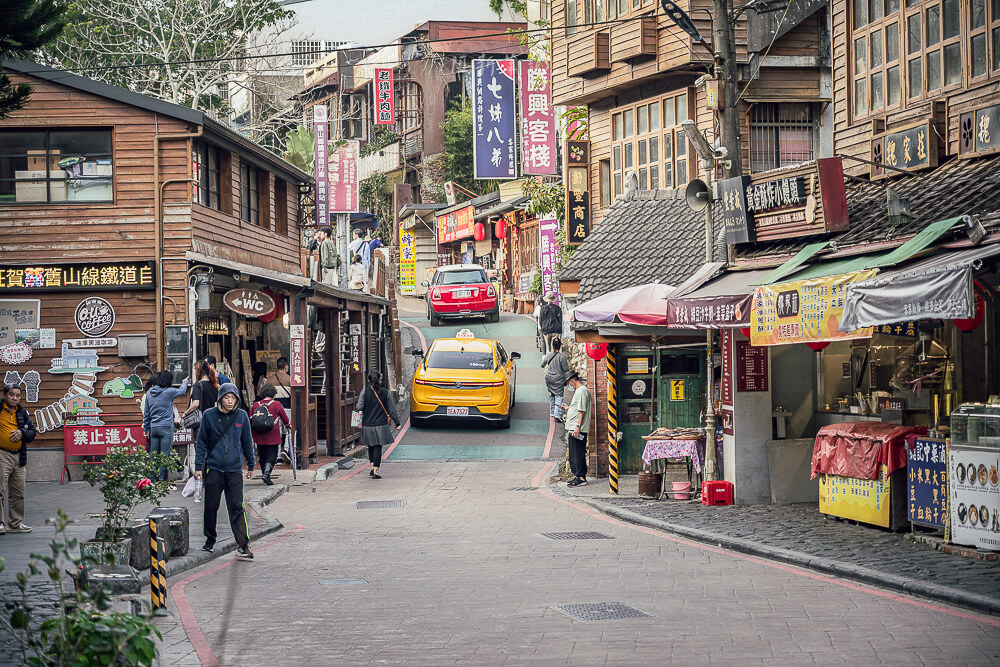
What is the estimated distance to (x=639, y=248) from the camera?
22.6 metres

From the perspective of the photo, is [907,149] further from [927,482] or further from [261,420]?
[261,420]

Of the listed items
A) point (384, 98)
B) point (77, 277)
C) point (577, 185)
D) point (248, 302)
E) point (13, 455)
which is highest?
point (384, 98)

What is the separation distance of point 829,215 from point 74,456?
1316 centimetres

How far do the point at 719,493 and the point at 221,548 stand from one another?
7.30 m

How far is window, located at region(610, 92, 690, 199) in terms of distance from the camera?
1035 inches

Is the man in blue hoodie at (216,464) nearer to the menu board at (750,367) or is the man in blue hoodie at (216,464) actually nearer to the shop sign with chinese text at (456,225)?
the menu board at (750,367)

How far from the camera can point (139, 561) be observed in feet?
37.0

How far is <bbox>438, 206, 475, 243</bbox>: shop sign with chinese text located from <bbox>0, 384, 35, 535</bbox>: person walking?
4146 cm

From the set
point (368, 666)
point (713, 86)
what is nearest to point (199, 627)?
point (368, 666)

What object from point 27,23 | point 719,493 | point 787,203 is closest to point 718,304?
point 787,203

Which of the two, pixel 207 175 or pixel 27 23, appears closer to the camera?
pixel 27 23

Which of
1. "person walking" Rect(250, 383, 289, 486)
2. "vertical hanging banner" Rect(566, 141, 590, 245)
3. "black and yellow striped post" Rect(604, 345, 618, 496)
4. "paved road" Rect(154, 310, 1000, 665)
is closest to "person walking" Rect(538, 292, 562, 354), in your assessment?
"vertical hanging banner" Rect(566, 141, 590, 245)

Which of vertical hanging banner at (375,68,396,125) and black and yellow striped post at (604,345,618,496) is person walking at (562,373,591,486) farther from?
vertical hanging banner at (375,68,396,125)

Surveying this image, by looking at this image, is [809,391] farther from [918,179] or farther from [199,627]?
[199,627]
